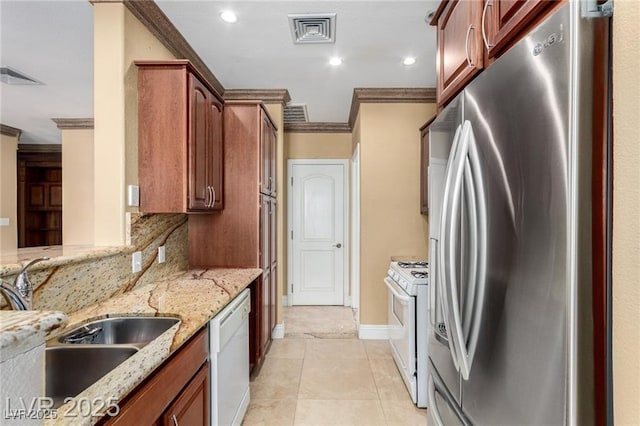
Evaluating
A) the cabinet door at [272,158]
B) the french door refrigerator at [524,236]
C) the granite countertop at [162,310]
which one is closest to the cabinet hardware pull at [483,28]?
the french door refrigerator at [524,236]

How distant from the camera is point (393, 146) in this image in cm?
365

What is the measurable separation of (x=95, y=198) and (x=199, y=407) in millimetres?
1353

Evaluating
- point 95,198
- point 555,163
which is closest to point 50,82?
point 95,198

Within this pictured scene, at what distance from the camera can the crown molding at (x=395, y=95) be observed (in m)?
3.54

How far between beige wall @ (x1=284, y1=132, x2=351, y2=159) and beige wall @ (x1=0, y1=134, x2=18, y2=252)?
3.27m

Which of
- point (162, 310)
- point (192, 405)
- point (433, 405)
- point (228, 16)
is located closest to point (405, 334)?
point (433, 405)

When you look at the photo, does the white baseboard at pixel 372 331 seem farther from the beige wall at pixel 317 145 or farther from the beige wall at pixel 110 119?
the beige wall at pixel 110 119

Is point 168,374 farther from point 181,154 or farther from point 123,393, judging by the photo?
point 181,154

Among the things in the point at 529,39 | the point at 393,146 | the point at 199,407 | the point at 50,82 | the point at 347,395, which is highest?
the point at 50,82

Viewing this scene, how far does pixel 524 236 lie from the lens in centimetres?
83

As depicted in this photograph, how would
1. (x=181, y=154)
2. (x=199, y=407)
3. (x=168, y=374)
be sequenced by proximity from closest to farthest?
(x=168, y=374)
(x=199, y=407)
(x=181, y=154)

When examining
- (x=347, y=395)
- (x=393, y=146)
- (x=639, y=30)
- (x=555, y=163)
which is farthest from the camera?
(x=393, y=146)

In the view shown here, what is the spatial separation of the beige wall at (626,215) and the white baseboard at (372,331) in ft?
10.4

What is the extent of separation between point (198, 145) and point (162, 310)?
117 centimetres
